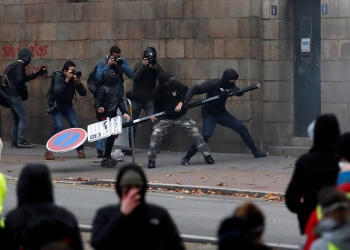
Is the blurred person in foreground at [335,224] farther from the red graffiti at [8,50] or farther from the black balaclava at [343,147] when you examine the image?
the red graffiti at [8,50]

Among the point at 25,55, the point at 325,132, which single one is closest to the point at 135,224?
the point at 325,132

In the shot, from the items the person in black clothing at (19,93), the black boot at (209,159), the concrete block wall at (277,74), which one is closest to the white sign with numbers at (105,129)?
the black boot at (209,159)

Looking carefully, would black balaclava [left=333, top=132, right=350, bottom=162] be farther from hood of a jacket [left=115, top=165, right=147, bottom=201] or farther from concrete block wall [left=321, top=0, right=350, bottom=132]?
concrete block wall [left=321, top=0, right=350, bottom=132]

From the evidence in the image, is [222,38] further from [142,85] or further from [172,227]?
[172,227]

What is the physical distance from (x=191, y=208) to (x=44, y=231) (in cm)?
694

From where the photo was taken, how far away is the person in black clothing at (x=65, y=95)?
1662cm

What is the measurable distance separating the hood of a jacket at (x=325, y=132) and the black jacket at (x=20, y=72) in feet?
A: 40.4

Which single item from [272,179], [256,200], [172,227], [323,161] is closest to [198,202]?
[256,200]

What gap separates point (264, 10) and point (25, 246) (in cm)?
1269

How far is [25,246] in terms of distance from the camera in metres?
4.66

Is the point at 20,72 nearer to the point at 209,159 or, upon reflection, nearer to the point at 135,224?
the point at 209,159

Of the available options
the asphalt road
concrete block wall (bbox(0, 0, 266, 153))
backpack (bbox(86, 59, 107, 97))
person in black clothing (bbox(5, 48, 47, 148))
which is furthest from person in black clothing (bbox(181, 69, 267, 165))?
person in black clothing (bbox(5, 48, 47, 148))

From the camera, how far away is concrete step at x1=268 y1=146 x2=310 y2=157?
1661cm

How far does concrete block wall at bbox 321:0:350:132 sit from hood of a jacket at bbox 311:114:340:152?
410 inches
